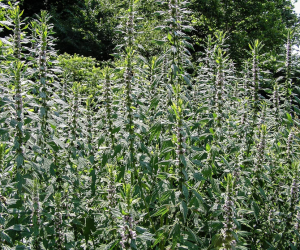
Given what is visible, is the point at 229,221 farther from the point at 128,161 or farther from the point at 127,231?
the point at 128,161

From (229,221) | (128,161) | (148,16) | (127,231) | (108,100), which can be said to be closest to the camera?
(127,231)

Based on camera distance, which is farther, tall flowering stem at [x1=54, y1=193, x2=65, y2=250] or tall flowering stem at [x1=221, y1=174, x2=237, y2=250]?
tall flowering stem at [x1=54, y1=193, x2=65, y2=250]

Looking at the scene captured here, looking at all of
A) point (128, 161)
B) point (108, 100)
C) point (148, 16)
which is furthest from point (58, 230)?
point (148, 16)


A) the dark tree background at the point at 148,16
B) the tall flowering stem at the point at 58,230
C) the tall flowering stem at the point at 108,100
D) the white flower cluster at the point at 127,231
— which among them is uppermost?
the dark tree background at the point at 148,16

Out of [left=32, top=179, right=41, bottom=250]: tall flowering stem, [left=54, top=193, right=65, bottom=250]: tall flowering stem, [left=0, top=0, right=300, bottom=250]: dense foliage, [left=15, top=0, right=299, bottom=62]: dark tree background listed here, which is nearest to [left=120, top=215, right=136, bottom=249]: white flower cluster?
[left=0, top=0, right=300, bottom=250]: dense foliage

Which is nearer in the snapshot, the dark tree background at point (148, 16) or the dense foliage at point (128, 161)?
the dense foliage at point (128, 161)

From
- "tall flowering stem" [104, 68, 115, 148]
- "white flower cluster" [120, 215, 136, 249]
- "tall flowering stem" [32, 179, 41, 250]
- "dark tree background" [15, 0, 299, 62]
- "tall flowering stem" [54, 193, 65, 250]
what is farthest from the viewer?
"dark tree background" [15, 0, 299, 62]

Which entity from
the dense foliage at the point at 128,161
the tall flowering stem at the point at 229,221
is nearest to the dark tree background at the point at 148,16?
the dense foliage at the point at 128,161

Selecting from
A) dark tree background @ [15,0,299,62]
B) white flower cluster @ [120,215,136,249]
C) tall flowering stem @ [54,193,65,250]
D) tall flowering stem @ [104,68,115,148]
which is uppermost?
dark tree background @ [15,0,299,62]

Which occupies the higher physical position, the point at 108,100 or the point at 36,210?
the point at 108,100

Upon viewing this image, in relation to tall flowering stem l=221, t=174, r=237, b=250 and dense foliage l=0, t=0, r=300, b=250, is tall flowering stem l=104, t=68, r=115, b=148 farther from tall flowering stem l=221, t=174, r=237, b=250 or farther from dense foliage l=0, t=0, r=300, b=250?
tall flowering stem l=221, t=174, r=237, b=250

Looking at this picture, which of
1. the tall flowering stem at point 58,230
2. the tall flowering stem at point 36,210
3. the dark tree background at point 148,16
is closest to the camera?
the tall flowering stem at point 36,210

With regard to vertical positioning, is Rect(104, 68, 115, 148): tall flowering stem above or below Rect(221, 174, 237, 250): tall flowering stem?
above

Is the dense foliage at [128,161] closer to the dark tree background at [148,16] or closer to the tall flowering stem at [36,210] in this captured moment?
the tall flowering stem at [36,210]
